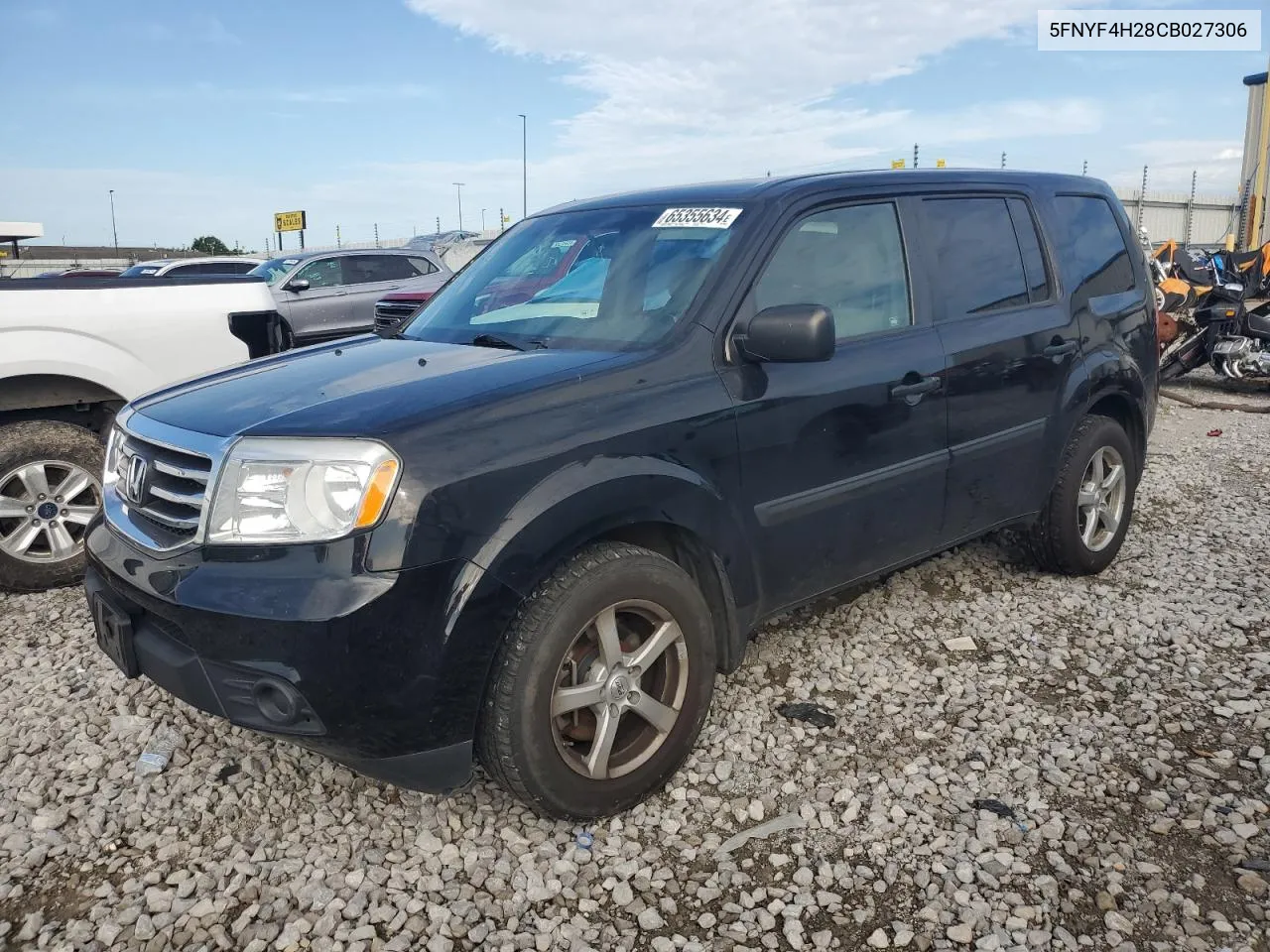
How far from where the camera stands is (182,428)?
2.67 m

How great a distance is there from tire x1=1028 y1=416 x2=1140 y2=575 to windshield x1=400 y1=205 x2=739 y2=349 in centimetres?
221

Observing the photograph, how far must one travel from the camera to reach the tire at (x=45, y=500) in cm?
457

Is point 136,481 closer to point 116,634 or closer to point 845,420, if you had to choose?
point 116,634

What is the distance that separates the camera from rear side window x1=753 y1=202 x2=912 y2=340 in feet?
10.6

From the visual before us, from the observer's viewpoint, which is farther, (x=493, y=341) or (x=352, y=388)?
(x=493, y=341)

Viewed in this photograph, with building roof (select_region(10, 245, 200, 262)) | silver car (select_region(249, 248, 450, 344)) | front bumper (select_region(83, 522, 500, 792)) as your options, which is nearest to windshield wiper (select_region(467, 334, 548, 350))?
front bumper (select_region(83, 522, 500, 792))

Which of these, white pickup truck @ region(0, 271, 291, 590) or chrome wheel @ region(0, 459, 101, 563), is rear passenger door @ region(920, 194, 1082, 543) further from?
chrome wheel @ region(0, 459, 101, 563)

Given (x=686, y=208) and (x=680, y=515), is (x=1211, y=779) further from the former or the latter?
(x=686, y=208)

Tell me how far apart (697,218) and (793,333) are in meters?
0.71

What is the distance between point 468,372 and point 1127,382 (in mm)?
3383

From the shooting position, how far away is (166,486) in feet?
8.78

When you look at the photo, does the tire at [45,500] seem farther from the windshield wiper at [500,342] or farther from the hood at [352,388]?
the windshield wiper at [500,342]

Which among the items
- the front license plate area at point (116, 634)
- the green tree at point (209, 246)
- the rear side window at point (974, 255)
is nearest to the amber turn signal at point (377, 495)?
the front license plate area at point (116, 634)

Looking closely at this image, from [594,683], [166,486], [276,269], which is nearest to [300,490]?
[166,486]
